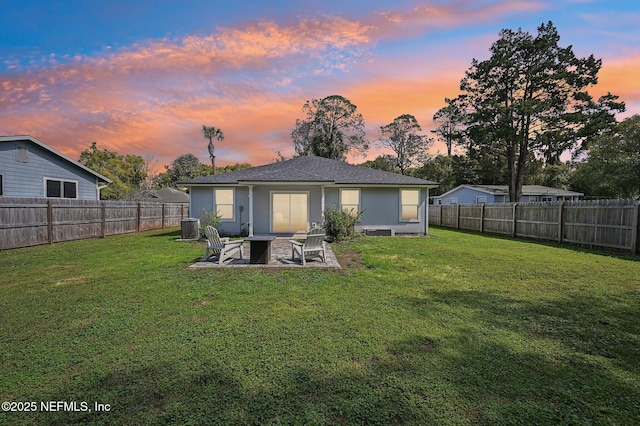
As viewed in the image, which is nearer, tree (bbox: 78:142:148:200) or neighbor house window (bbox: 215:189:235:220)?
neighbor house window (bbox: 215:189:235:220)

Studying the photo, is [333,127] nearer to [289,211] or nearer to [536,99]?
[536,99]

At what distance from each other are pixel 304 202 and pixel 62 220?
10.5 metres

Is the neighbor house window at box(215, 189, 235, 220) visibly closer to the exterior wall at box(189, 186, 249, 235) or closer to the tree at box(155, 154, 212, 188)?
the exterior wall at box(189, 186, 249, 235)

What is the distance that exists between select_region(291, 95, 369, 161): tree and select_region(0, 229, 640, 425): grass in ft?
105

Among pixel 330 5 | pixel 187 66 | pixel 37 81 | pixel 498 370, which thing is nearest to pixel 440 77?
pixel 330 5

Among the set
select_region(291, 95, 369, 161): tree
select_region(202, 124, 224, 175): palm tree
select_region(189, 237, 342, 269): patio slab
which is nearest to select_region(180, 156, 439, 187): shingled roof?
select_region(189, 237, 342, 269): patio slab

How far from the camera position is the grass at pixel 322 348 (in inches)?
93.6

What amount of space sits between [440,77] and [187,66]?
10840 mm

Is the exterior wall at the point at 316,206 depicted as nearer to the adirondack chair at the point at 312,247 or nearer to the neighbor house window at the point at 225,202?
the neighbor house window at the point at 225,202

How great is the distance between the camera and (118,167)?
48531 millimetres

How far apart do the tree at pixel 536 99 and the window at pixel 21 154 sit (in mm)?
30999

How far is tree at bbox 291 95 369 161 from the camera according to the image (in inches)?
1452

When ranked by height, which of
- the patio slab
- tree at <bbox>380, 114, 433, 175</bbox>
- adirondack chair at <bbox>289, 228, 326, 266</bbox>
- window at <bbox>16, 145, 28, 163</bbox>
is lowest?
the patio slab

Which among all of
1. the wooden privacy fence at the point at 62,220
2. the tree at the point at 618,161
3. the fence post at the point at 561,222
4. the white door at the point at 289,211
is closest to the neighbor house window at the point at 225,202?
the white door at the point at 289,211
